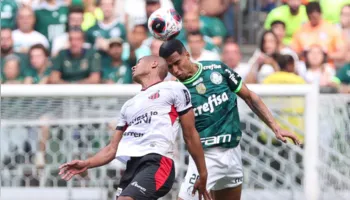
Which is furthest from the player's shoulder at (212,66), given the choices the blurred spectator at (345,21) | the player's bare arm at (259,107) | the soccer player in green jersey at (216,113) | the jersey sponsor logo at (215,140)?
the blurred spectator at (345,21)

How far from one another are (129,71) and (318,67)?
8.55ft

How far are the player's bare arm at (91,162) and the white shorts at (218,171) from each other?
2.87 feet

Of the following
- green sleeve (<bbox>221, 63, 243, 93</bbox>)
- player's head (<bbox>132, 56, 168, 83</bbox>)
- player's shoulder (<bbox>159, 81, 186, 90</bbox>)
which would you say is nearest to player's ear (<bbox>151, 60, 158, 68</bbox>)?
player's head (<bbox>132, 56, 168, 83</bbox>)

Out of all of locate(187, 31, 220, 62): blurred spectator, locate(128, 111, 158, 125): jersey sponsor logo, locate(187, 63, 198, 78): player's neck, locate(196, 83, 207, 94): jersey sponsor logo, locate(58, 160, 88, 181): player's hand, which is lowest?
locate(58, 160, 88, 181): player's hand

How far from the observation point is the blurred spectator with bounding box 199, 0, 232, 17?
13.1 meters

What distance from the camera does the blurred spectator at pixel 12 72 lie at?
11957mm

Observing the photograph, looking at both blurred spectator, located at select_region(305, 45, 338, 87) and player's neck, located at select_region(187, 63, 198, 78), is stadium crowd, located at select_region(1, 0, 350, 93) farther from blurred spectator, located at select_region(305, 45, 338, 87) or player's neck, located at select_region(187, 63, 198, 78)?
player's neck, located at select_region(187, 63, 198, 78)

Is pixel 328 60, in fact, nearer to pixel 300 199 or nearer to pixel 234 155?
pixel 300 199

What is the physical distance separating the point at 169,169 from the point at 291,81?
18.9 ft

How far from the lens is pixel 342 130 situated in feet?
32.8

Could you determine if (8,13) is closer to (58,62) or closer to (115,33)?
(58,62)

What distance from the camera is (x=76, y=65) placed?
12.1 m

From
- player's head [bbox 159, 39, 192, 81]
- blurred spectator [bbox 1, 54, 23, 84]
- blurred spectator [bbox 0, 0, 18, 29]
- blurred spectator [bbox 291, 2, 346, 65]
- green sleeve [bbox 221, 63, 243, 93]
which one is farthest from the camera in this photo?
blurred spectator [bbox 0, 0, 18, 29]

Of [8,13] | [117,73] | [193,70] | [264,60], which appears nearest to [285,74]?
[264,60]
